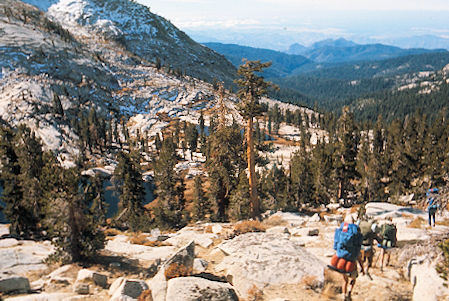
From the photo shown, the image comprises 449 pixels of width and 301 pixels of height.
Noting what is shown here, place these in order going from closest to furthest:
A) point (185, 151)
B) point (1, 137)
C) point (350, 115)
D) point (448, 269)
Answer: point (448, 269)
point (1, 137)
point (350, 115)
point (185, 151)

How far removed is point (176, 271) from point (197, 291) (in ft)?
6.27

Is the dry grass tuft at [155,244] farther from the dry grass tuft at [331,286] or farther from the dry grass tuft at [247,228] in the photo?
the dry grass tuft at [331,286]

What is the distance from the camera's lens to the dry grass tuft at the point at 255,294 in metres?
10.7

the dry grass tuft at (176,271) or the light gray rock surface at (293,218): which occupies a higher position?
the dry grass tuft at (176,271)

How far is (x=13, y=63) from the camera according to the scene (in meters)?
159

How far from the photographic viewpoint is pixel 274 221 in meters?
27.7

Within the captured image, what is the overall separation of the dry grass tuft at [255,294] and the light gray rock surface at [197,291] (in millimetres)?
697

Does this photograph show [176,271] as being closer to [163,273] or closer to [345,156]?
[163,273]

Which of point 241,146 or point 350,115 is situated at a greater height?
point 350,115

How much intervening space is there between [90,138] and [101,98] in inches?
2327

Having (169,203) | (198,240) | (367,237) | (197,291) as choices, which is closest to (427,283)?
(367,237)

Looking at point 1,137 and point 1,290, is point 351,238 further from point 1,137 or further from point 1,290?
point 1,137

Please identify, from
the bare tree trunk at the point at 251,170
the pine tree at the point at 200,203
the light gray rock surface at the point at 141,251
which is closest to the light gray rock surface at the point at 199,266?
the light gray rock surface at the point at 141,251

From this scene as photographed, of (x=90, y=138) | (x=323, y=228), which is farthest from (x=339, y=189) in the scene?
(x=90, y=138)
